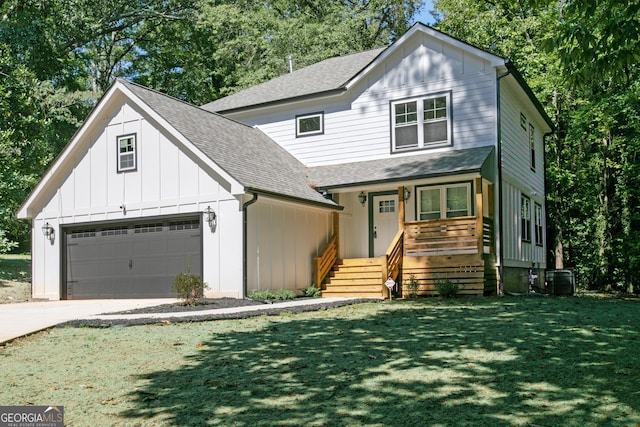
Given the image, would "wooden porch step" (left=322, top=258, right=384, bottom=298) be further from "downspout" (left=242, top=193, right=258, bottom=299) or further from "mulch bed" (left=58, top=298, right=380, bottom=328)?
"downspout" (left=242, top=193, right=258, bottom=299)

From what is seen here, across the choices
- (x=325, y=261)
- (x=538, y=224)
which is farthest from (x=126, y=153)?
(x=538, y=224)

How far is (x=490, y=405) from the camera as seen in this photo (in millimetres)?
4648

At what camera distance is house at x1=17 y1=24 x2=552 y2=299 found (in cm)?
1577

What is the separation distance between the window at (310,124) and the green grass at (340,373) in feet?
36.9

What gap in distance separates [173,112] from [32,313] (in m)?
6.93

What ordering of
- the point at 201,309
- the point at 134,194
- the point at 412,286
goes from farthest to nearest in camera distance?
the point at 134,194 → the point at 412,286 → the point at 201,309

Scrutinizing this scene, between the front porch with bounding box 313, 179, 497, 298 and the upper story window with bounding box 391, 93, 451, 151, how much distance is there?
7.06 feet

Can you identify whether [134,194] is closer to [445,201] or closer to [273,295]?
[273,295]

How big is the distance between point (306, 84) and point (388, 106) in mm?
3937

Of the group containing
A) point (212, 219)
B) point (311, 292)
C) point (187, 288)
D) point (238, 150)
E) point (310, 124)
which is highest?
point (310, 124)

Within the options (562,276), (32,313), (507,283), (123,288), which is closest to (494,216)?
(507,283)

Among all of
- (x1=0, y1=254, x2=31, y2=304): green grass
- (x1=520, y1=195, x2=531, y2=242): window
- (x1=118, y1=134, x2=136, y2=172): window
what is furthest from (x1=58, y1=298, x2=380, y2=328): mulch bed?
(x1=0, y1=254, x2=31, y2=304): green grass

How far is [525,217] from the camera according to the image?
2025cm

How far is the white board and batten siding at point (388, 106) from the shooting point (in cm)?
1722
